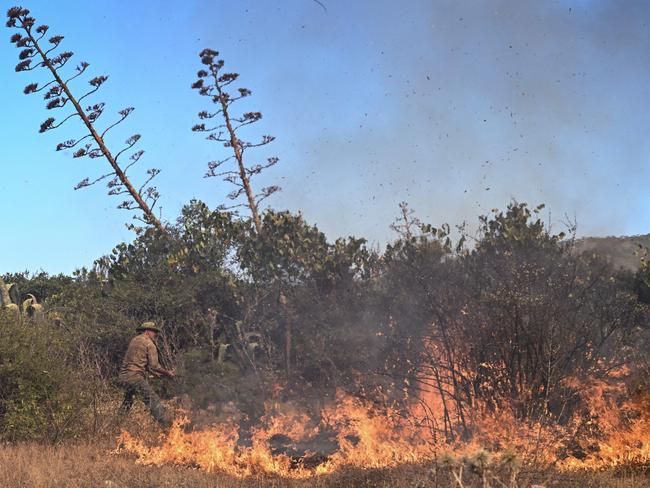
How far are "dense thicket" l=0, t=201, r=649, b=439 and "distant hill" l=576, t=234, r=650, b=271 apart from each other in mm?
8957

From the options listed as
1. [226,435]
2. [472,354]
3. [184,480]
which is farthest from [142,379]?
[472,354]

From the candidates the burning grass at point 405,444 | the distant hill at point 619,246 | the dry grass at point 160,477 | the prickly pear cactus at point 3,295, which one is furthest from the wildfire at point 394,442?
the distant hill at point 619,246

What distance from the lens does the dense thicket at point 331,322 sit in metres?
8.37

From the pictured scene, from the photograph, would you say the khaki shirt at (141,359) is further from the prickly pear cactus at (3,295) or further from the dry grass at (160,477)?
the prickly pear cactus at (3,295)

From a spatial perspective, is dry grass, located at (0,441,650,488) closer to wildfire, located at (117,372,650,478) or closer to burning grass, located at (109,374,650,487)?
Result: burning grass, located at (109,374,650,487)

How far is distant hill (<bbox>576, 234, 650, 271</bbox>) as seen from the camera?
95.2ft

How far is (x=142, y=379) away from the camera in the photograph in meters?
10.8

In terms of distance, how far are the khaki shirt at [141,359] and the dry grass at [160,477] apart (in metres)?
2.88

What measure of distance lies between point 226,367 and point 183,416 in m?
3.16

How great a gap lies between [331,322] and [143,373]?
5.34 m

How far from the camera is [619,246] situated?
32562mm

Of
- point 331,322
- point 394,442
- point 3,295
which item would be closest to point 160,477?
point 394,442

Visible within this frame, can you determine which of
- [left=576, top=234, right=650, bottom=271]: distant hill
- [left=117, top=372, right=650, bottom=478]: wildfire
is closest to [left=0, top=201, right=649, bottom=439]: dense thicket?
[left=117, top=372, right=650, bottom=478]: wildfire

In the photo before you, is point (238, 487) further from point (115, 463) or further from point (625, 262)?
point (625, 262)
